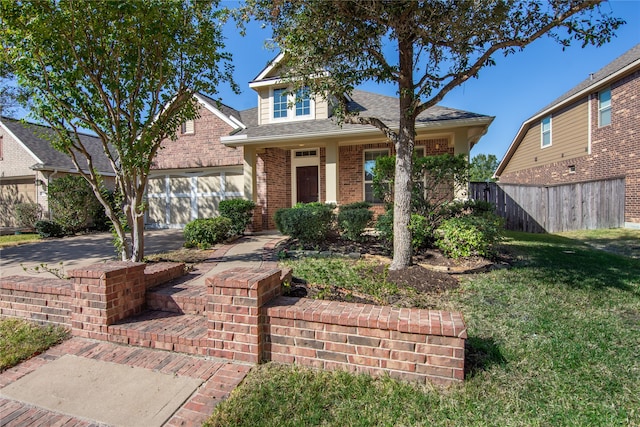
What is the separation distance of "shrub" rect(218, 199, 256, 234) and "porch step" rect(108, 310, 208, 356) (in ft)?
19.8

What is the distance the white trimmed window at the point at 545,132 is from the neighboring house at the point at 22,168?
2396 cm

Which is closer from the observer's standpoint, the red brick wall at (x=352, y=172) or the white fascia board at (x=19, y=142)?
the red brick wall at (x=352, y=172)

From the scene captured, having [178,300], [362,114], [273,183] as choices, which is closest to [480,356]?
[178,300]

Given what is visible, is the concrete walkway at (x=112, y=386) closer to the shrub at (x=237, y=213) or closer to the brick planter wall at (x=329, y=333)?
the brick planter wall at (x=329, y=333)

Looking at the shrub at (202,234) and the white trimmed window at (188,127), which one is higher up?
the white trimmed window at (188,127)

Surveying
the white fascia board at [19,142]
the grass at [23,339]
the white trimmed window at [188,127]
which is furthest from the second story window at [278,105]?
the white fascia board at [19,142]

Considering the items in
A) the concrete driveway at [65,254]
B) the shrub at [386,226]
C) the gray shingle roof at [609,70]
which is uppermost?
the gray shingle roof at [609,70]

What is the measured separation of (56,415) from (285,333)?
5.42 feet

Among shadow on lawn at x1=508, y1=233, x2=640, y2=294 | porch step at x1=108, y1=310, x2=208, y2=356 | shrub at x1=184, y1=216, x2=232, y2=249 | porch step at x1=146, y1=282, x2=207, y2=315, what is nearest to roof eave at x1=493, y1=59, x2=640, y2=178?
shadow on lawn at x1=508, y1=233, x2=640, y2=294

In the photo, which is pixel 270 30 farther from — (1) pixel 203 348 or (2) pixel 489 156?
(2) pixel 489 156

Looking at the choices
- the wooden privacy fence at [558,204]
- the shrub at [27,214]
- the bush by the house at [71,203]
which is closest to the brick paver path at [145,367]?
the wooden privacy fence at [558,204]

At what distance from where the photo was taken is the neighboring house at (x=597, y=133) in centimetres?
1124

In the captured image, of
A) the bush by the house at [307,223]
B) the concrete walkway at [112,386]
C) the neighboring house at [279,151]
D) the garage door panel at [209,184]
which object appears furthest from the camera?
the garage door panel at [209,184]

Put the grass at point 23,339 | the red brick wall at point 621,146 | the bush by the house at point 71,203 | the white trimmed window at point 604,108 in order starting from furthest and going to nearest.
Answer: the bush by the house at point 71,203, the white trimmed window at point 604,108, the red brick wall at point 621,146, the grass at point 23,339
